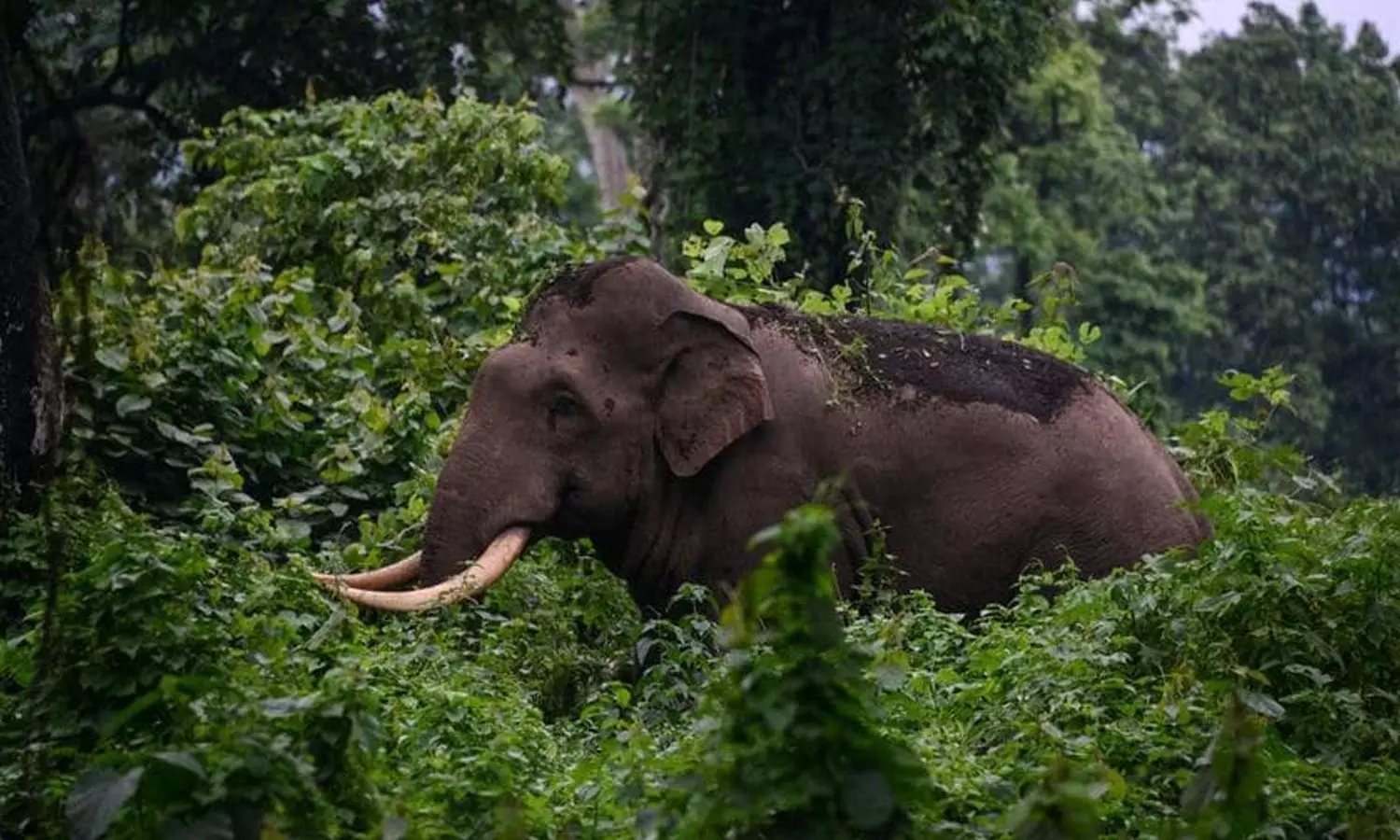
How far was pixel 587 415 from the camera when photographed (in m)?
10.0

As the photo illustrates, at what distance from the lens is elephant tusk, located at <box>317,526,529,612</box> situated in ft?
31.1

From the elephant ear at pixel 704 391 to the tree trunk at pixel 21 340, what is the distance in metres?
2.11

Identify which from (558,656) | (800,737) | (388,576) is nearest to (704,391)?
(558,656)

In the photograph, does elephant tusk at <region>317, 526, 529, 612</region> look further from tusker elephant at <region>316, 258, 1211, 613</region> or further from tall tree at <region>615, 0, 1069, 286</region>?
tall tree at <region>615, 0, 1069, 286</region>

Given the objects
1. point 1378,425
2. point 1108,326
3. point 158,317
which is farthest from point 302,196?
point 1378,425

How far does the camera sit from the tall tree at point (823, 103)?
19.8 metres

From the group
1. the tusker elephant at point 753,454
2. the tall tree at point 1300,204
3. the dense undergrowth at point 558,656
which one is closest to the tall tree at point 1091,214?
the tall tree at point 1300,204

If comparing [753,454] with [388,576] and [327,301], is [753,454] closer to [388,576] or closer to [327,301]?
[388,576]

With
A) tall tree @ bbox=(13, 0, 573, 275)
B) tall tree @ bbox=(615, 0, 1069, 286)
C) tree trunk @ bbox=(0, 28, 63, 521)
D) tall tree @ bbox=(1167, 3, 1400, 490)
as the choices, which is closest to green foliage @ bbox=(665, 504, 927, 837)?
tree trunk @ bbox=(0, 28, 63, 521)

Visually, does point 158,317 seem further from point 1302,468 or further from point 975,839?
point 975,839

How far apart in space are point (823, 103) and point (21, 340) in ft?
35.6

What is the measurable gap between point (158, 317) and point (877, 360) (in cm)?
340

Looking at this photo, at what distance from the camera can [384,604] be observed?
9453mm

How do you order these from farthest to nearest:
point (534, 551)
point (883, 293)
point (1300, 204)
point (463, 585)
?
point (1300, 204) → point (883, 293) → point (534, 551) → point (463, 585)
